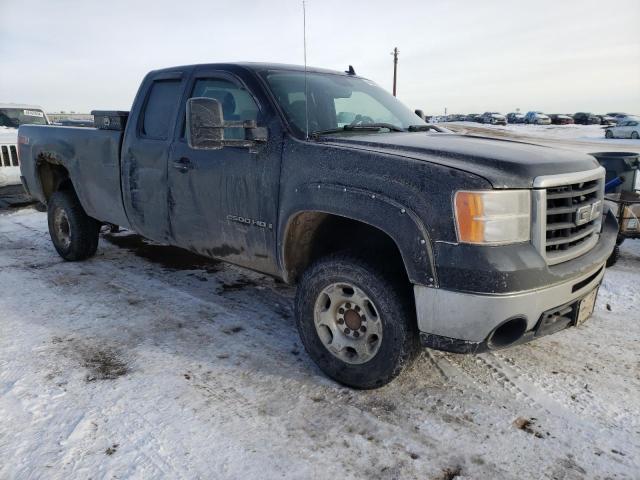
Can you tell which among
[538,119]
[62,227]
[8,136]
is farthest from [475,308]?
[538,119]

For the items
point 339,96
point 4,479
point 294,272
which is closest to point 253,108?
point 339,96

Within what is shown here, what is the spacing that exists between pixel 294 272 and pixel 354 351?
26.4 inches

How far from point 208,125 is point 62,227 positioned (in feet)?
11.0

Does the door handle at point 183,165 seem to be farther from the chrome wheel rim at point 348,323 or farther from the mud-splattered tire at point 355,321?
the chrome wheel rim at point 348,323

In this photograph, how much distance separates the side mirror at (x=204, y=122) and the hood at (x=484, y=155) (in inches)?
26.6

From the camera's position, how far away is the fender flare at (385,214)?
240 cm

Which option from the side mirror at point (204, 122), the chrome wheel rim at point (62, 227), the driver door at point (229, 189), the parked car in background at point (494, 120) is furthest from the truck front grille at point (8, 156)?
the parked car in background at point (494, 120)

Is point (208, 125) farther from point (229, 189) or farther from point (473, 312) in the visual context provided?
point (473, 312)

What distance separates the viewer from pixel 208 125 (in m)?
2.98

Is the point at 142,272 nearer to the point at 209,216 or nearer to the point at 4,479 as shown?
the point at 209,216

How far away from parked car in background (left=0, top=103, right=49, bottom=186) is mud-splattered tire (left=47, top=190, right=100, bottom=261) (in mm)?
4093

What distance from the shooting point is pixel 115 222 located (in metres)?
4.69

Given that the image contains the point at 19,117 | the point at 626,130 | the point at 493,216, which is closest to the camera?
the point at 493,216

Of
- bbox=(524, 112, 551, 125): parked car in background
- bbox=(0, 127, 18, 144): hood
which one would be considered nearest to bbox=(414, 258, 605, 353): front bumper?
bbox=(0, 127, 18, 144): hood
